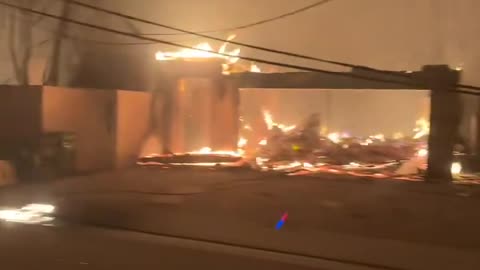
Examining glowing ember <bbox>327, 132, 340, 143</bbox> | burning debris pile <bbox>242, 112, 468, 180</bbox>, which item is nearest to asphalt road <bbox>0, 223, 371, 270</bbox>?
burning debris pile <bbox>242, 112, 468, 180</bbox>

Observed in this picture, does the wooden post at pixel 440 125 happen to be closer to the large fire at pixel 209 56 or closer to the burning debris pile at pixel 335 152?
the burning debris pile at pixel 335 152

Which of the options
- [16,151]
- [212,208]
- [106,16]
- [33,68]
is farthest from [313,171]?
[33,68]

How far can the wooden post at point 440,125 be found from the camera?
517 inches

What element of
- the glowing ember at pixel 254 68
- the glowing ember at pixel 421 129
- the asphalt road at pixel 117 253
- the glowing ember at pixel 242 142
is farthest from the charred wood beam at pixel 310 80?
the asphalt road at pixel 117 253

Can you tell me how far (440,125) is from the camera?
1330 cm

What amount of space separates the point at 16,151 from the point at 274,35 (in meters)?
6.37

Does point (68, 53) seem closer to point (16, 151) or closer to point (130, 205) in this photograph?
point (16, 151)

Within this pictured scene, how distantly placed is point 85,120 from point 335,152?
18.2 feet

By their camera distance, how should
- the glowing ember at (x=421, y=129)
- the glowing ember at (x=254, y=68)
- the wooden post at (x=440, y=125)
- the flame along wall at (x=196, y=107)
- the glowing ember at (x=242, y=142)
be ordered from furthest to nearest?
the glowing ember at (x=421, y=129) < the glowing ember at (x=242, y=142) < the glowing ember at (x=254, y=68) < the flame along wall at (x=196, y=107) < the wooden post at (x=440, y=125)

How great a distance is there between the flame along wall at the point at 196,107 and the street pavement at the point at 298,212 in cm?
329

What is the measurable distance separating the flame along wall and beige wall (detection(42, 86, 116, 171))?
1.54 m

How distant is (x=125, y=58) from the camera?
18.1 meters

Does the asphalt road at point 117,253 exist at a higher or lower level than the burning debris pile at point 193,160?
lower

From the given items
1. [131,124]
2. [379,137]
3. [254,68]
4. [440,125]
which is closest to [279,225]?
[440,125]
